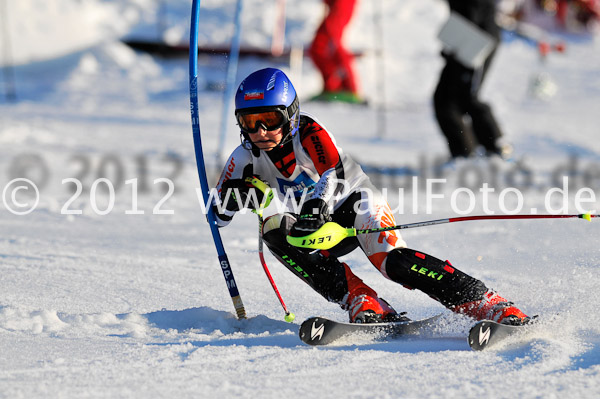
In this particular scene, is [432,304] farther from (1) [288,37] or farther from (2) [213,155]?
(1) [288,37]

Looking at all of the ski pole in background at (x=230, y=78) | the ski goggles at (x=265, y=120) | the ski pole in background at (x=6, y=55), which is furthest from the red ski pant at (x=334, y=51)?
the ski goggles at (x=265, y=120)

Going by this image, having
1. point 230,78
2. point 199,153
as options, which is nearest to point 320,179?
point 199,153

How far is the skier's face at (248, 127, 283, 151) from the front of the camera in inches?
128

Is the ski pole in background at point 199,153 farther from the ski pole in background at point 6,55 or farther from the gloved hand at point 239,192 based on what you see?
the ski pole in background at point 6,55

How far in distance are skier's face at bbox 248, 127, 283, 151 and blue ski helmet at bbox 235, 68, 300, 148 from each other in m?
0.04

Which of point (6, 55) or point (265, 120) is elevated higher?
point (6, 55)

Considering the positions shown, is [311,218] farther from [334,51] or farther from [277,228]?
[334,51]

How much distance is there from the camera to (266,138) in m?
3.28

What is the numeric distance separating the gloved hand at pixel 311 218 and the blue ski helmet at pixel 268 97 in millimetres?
365

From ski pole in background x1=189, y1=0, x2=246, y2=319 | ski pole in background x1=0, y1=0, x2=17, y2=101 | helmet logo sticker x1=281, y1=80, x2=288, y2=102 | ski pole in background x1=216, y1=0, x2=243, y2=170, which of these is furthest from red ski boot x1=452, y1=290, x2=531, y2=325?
ski pole in background x1=0, y1=0, x2=17, y2=101

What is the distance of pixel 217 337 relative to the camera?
3.11m

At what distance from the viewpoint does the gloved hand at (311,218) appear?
3125 mm

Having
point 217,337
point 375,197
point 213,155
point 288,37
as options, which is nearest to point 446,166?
point 213,155

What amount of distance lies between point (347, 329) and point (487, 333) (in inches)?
21.7
